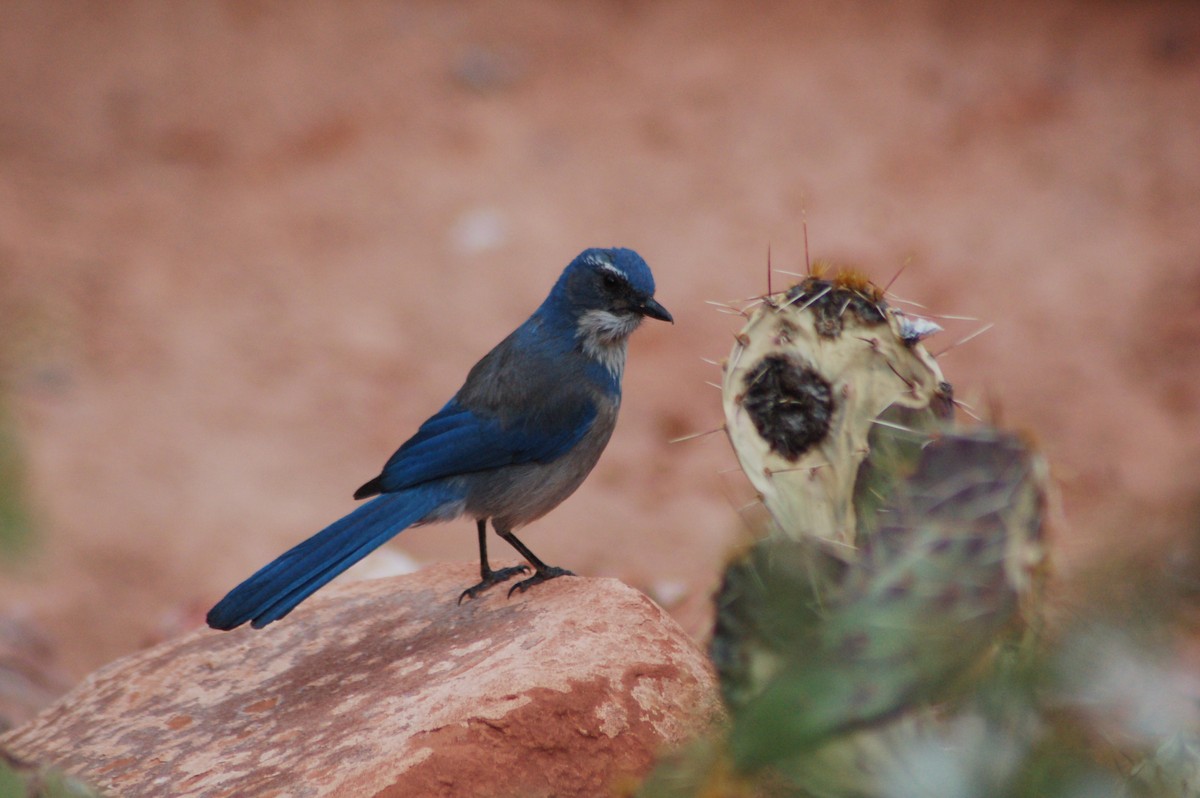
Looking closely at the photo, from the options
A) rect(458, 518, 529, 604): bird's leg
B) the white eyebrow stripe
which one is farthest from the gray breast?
the white eyebrow stripe

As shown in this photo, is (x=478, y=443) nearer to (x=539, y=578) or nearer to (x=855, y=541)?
(x=539, y=578)

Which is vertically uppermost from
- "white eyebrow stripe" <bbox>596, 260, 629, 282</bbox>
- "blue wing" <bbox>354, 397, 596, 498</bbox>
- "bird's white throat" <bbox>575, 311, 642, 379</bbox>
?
"white eyebrow stripe" <bbox>596, 260, 629, 282</bbox>

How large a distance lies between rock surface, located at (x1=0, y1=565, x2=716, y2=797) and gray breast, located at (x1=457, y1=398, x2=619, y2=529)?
0.30 m

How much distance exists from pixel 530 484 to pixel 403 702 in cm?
126

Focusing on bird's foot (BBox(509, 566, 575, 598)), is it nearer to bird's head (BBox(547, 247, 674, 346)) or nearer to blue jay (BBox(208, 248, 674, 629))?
blue jay (BBox(208, 248, 674, 629))

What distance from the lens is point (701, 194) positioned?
10.5 m

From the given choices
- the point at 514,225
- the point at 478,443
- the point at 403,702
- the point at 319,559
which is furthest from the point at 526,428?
the point at 514,225

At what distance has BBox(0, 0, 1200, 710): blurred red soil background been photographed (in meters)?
7.77

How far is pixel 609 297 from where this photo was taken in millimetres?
4938

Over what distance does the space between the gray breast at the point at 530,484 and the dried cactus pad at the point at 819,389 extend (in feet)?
4.29

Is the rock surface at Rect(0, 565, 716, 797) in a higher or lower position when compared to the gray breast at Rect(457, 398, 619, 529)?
lower

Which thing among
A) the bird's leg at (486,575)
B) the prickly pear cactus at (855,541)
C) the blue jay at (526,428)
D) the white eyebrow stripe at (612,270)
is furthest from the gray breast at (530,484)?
the prickly pear cactus at (855,541)

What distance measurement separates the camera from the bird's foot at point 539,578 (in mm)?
4468

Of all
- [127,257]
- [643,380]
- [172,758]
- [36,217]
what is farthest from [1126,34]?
[172,758]
